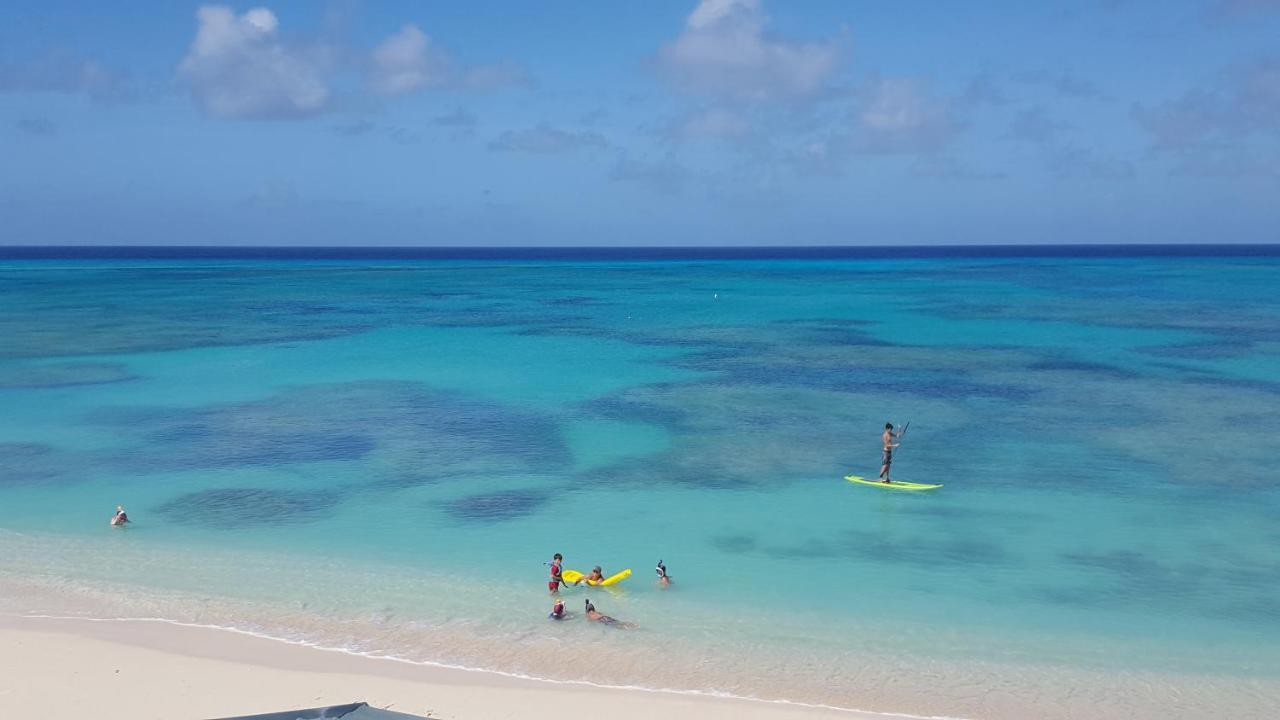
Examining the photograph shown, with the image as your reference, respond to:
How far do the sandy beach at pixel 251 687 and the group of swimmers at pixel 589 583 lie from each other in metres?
1.68

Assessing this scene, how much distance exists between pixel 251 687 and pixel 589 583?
4673mm

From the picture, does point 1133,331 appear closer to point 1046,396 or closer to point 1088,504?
point 1046,396

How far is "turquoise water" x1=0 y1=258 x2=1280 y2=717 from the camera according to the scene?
11.8 metres

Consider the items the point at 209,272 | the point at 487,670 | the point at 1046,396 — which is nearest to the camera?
the point at 487,670

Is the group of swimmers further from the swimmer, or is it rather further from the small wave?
the small wave

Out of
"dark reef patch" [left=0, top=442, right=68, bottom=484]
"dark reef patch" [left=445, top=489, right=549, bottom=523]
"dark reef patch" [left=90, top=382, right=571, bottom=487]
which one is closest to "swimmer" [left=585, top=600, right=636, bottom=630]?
"dark reef patch" [left=445, top=489, right=549, bottom=523]

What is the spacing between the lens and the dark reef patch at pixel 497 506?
16.7 meters

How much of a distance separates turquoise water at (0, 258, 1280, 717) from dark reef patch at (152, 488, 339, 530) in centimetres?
8

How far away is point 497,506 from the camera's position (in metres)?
17.2

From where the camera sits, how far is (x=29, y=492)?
18.1 metres

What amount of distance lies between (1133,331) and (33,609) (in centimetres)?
4211

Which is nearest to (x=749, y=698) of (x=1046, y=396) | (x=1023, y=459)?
(x=1023, y=459)

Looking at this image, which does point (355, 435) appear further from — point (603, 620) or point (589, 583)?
point (603, 620)

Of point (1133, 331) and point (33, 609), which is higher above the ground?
point (1133, 331)
